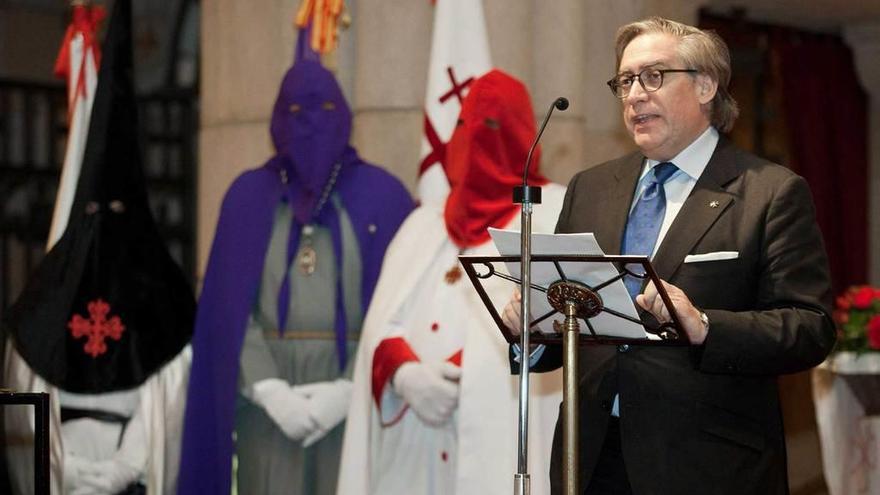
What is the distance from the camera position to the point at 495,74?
16.0 feet

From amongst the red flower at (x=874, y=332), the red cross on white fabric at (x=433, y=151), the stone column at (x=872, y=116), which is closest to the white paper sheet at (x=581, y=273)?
the red cross on white fabric at (x=433, y=151)

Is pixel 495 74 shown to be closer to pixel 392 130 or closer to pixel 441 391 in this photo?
pixel 441 391

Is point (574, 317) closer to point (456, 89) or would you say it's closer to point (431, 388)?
point (431, 388)

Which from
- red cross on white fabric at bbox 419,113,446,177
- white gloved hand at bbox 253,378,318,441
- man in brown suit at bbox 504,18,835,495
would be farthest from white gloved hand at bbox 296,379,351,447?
man in brown suit at bbox 504,18,835,495

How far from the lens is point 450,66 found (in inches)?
217

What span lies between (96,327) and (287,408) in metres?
0.78

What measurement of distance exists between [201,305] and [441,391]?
1.20 metres

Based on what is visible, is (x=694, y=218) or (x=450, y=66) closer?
(x=694, y=218)

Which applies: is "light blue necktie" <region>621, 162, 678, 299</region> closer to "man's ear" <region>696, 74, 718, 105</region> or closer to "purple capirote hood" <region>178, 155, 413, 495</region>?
"man's ear" <region>696, 74, 718, 105</region>

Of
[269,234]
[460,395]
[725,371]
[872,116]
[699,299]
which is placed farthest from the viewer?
[872,116]

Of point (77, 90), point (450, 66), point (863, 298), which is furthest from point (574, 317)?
point (77, 90)

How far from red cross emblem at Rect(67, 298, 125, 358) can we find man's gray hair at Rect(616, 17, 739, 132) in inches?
98.5

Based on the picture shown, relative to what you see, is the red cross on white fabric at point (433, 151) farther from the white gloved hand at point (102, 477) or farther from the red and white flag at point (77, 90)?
the white gloved hand at point (102, 477)

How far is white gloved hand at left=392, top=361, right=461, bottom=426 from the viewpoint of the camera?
4.70 metres
